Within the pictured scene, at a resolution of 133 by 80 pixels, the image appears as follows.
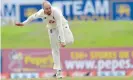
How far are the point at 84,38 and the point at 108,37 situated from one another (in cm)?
96

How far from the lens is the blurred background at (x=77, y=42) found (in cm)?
2488

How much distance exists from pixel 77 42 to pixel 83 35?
21.2 inches

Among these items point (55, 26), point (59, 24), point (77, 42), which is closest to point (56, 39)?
point (55, 26)

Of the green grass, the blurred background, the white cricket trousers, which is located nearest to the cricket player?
the white cricket trousers

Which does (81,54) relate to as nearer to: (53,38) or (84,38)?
(84,38)

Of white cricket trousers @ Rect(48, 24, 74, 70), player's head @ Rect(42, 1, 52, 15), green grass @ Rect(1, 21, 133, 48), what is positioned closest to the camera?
player's head @ Rect(42, 1, 52, 15)

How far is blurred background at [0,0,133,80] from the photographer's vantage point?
81.6ft

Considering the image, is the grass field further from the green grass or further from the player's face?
the player's face

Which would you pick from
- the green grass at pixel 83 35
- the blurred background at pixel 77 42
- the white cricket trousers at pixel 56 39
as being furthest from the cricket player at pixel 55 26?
the green grass at pixel 83 35

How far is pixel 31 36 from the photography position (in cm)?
2658

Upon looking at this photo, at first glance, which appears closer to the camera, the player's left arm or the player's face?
the player's face

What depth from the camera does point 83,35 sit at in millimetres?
27250

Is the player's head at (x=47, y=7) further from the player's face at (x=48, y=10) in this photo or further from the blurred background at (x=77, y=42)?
the blurred background at (x=77, y=42)

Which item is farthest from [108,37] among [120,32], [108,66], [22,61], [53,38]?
[53,38]
